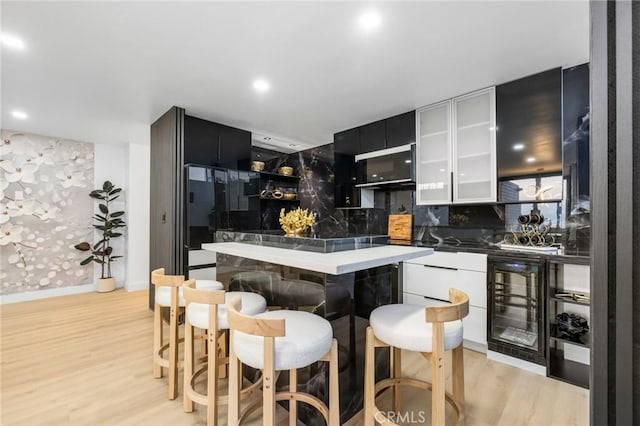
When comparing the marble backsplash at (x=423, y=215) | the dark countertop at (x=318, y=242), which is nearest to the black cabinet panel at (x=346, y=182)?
the marble backsplash at (x=423, y=215)

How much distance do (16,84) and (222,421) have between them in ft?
11.4

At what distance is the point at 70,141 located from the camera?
4.51 meters

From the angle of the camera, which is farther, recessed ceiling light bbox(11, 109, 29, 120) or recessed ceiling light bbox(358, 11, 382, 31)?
recessed ceiling light bbox(11, 109, 29, 120)

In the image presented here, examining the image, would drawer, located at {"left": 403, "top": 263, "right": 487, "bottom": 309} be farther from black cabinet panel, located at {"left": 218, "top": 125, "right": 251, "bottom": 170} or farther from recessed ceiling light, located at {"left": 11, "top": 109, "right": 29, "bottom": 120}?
recessed ceiling light, located at {"left": 11, "top": 109, "right": 29, "bottom": 120}

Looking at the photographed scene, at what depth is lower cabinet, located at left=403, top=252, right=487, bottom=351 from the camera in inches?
97.4

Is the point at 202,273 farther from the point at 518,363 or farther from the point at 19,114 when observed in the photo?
the point at 518,363

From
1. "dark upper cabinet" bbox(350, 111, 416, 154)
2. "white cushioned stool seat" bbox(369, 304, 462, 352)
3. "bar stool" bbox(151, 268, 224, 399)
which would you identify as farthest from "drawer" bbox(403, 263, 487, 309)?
"bar stool" bbox(151, 268, 224, 399)

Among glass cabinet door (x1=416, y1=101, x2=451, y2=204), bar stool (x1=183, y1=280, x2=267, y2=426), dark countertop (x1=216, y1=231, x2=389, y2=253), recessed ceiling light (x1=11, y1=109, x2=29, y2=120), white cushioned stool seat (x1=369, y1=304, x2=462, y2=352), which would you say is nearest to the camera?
white cushioned stool seat (x1=369, y1=304, x2=462, y2=352)

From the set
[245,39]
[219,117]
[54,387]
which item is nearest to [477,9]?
[245,39]

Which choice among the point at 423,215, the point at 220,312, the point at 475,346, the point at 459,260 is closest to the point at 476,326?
the point at 475,346

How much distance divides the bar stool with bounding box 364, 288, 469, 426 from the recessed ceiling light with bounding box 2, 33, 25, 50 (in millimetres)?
3032

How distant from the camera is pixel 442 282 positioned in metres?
2.72

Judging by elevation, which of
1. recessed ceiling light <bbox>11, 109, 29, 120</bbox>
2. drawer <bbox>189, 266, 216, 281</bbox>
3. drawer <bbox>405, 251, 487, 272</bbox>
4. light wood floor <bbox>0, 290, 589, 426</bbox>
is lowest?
light wood floor <bbox>0, 290, 589, 426</bbox>

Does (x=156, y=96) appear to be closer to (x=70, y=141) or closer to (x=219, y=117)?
(x=219, y=117)
